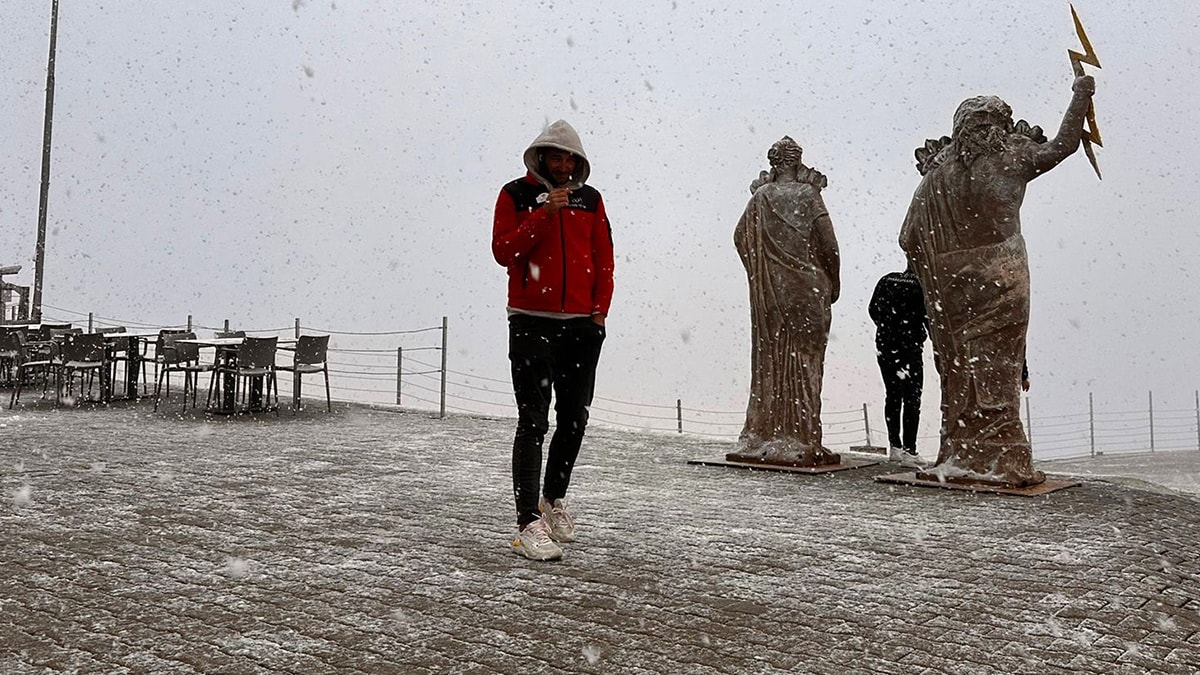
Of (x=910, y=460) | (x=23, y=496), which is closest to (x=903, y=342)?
(x=910, y=460)

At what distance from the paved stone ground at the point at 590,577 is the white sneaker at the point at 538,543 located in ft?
0.25

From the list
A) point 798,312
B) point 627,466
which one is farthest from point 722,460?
point 798,312

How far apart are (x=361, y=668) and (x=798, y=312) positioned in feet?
17.8

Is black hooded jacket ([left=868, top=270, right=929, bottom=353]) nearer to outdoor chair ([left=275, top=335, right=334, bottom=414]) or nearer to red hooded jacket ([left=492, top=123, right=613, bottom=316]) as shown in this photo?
red hooded jacket ([left=492, top=123, right=613, bottom=316])

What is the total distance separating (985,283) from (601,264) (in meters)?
3.28

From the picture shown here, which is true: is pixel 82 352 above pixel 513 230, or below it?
below

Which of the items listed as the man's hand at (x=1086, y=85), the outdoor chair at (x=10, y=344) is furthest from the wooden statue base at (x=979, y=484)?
the outdoor chair at (x=10, y=344)

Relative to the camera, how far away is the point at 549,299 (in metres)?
4.26

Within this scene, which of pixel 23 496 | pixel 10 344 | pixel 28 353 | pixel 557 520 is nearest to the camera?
pixel 557 520

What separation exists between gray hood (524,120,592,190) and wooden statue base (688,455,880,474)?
380 cm

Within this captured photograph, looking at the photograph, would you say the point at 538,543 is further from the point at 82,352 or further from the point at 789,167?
the point at 82,352

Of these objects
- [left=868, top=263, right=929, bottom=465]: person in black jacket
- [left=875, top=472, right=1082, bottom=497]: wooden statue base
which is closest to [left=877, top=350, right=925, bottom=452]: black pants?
[left=868, top=263, right=929, bottom=465]: person in black jacket

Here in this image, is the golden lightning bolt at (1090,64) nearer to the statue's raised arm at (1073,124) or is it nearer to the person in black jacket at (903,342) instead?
the statue's raised arm at (1073,124)

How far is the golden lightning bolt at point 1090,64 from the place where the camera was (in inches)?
249
